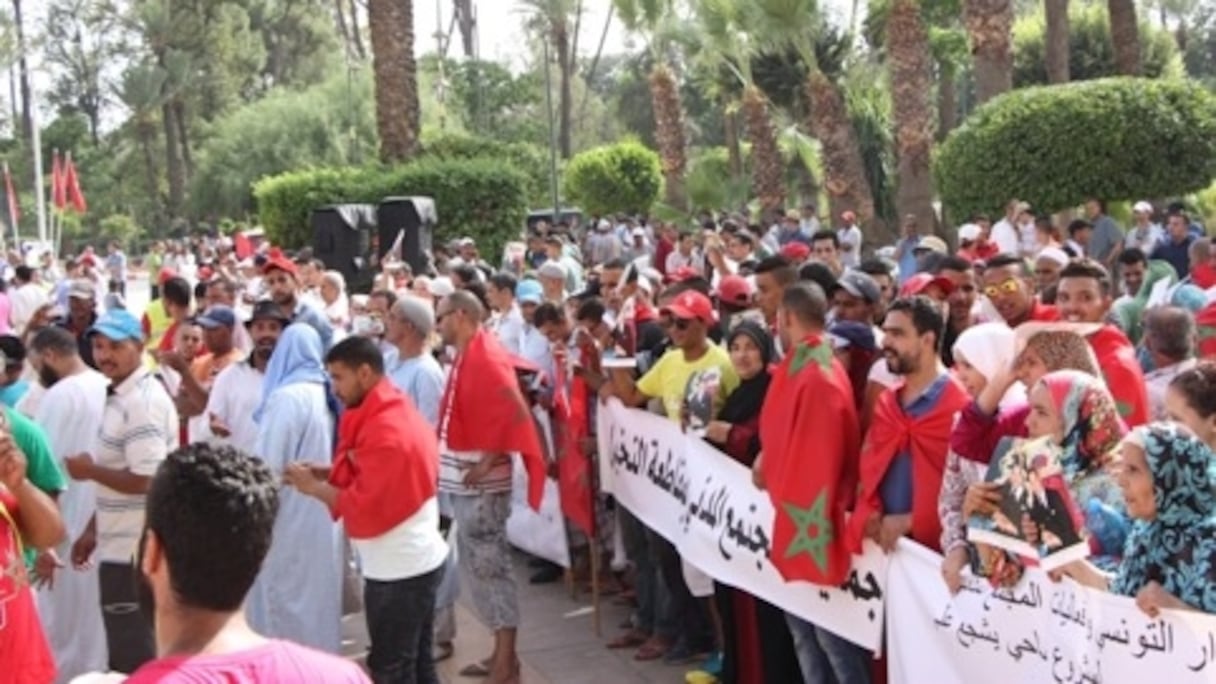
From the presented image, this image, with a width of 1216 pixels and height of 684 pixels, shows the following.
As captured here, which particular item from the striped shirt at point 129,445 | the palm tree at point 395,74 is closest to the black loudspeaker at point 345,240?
the palm tree at point 395,74

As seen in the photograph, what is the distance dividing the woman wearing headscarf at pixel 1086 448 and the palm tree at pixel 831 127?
1991 cm

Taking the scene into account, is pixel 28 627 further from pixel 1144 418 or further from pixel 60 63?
pixel 60 63

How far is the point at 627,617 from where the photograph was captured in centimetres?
828

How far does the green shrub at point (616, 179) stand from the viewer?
1374 inches

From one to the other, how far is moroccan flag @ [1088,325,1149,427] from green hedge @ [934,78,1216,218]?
38.2ft

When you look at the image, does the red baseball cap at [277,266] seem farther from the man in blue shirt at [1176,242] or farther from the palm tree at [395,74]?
the palm tree at [395,74]

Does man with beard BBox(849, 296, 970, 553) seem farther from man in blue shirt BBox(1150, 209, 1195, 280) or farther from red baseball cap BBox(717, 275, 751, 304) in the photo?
man in blue shirt BBox(1150, 209, 1195, 280)

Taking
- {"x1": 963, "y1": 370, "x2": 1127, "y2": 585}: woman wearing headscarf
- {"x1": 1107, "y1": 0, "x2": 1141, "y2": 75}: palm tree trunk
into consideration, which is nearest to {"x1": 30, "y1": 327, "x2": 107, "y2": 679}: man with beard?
{"x1": 963, "y1": 370, "x2": 1127, "y2": 585}: woman wearing headscarf

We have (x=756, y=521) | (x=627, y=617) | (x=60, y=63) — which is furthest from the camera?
(x=60, y=63)

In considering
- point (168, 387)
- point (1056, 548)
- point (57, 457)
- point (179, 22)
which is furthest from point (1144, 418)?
point (179, 22)

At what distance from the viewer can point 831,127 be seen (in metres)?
24.3

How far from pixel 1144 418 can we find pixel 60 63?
229ft

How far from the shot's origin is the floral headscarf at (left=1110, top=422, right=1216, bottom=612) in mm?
3967

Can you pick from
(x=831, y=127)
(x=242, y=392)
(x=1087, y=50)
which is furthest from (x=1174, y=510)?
(x=1087, y=50)
